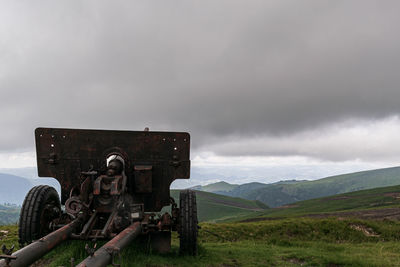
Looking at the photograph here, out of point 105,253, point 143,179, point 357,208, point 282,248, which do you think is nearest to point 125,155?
point 143,179

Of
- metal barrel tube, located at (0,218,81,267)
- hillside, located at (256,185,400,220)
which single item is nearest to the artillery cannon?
metal barrel tube, located at (0,218,81,267)

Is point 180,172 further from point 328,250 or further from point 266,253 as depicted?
point 328,250

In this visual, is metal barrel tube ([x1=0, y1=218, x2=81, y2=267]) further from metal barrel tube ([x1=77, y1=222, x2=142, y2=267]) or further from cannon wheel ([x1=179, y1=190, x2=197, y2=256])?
cannon wheel ([x1=179, y1=190, x2=197, y2=256])

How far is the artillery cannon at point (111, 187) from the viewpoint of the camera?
6043 mm

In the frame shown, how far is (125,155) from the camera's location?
7398mm

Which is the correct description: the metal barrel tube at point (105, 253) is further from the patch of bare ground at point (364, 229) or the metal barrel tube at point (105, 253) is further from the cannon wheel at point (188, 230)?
the patch of bare ground at point (364, 229)

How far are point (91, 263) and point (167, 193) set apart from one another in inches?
185

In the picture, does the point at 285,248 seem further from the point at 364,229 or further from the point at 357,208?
the point at 357,208

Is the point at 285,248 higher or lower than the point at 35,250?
lower

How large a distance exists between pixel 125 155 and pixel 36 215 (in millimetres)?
Answer: 2457

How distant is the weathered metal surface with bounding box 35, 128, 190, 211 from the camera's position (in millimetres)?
7391

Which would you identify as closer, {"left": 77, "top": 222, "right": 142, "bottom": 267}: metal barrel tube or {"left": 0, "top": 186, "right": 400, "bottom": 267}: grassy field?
{"left": 77, "top": 222, "right": 142, "bottom": 267}: metal barrel tube

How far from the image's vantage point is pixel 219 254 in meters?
7.47

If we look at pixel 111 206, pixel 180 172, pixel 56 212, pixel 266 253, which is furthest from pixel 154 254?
pixel 266 253
